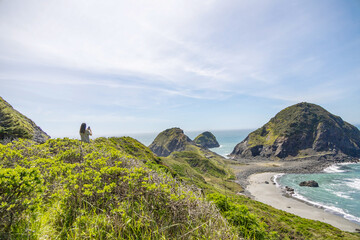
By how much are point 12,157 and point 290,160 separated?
127261mm

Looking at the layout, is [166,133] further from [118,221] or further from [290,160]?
[118,221]

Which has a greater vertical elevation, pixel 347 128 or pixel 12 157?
pixel 347 128

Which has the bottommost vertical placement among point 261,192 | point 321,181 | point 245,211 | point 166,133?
point 261,192

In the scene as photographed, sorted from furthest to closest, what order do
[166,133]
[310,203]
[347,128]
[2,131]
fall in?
[166,133]
[347,128]
[310,203]
[2,131]

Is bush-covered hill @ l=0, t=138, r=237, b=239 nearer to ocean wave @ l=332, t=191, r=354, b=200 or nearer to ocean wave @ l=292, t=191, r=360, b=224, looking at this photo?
ocean wave @ l=292, t=191, r=360, b=224

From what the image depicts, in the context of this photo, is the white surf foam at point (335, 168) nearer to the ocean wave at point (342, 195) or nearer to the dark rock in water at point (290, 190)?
the ocean wave at point (342, 195)

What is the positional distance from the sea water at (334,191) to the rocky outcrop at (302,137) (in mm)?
32939

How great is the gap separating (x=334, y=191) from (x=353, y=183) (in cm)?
1424

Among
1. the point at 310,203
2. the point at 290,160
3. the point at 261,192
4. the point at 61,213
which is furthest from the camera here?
the point at 290,160

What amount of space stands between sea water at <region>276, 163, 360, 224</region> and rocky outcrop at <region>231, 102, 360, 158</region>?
3294cm

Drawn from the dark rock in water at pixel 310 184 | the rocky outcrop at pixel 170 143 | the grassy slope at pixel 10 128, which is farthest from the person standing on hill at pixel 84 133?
the rocky outcrop at pixel 170 143

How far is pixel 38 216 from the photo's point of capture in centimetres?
390

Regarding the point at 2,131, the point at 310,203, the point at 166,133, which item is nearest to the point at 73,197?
the point at 2,131

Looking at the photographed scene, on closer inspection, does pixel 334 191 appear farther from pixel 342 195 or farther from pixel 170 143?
pixel 170 143
